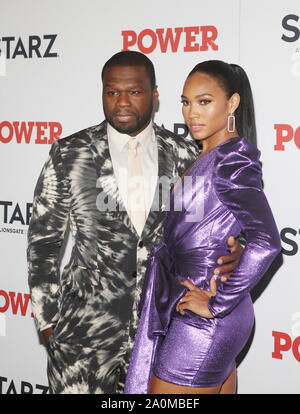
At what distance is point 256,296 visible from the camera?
9.99 feet

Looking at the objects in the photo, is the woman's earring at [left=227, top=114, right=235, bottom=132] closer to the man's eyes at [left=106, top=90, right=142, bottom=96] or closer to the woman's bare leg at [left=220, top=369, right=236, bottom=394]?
the man's eyes at [left=106, top=90, right=142, bottom=96]

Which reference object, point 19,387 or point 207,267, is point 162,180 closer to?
point 207,267

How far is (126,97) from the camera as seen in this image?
8.04 feet

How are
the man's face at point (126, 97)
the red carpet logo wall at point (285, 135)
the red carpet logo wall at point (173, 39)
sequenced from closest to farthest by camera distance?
1. the man's face at point (126, 97)
2. the red carpet logo wall at point (285, 135)
3. the red carpet logo wall at point (173, 39)

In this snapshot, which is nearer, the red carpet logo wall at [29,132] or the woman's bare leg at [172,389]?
the woman's bare leg at [172,389]

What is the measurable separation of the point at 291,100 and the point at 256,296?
0.87 m

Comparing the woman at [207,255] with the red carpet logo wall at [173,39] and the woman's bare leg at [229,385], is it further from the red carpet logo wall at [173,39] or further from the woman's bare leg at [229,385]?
the red carpet logo wall at [173,39]

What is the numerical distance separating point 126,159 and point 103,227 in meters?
0.27

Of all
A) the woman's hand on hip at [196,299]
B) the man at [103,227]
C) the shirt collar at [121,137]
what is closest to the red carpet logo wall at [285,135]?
the man at [103,227]

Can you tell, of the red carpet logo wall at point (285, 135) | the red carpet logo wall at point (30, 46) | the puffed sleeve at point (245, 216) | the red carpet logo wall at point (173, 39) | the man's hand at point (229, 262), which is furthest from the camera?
the red carpet logo wall at point (30, 46)

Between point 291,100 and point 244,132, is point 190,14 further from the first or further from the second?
point 244,132

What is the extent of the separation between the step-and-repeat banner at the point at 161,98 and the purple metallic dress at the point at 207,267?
2.71ft

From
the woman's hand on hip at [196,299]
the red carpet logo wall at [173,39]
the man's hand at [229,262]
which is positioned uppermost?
the red carpet logo wall at [173,39]

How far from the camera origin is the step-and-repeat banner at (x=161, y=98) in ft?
9.61
